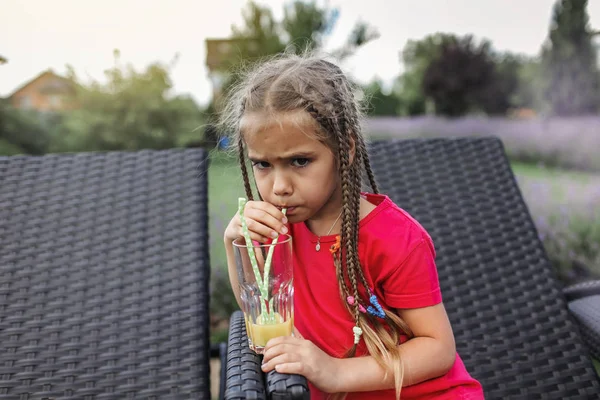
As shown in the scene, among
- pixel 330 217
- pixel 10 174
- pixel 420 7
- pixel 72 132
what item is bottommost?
A: pixel 330 217

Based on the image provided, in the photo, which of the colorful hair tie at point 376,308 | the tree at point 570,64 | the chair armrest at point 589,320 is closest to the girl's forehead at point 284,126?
the colorful hair tie at point 376,308

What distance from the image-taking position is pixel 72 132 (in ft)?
10.1

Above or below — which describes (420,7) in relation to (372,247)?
above

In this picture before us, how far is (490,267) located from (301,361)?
106 cm

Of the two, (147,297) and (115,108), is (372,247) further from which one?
(115,108)

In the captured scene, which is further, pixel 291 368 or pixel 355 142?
pixel 355 142

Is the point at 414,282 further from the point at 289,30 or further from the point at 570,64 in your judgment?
the point at 570,64

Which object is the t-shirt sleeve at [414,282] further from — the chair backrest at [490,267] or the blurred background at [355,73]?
the blurred background at [355,73]

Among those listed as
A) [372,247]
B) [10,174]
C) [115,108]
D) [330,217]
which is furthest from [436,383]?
[115,108]

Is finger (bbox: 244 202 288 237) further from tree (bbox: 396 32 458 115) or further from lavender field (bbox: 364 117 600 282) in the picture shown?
tree (bbox: 396 32 458 115)

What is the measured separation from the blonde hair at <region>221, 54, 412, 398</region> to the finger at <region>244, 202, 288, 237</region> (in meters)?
0.17

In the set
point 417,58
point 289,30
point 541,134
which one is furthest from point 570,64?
point 289,30

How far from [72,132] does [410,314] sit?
244 cm

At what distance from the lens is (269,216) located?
124 centimetres
